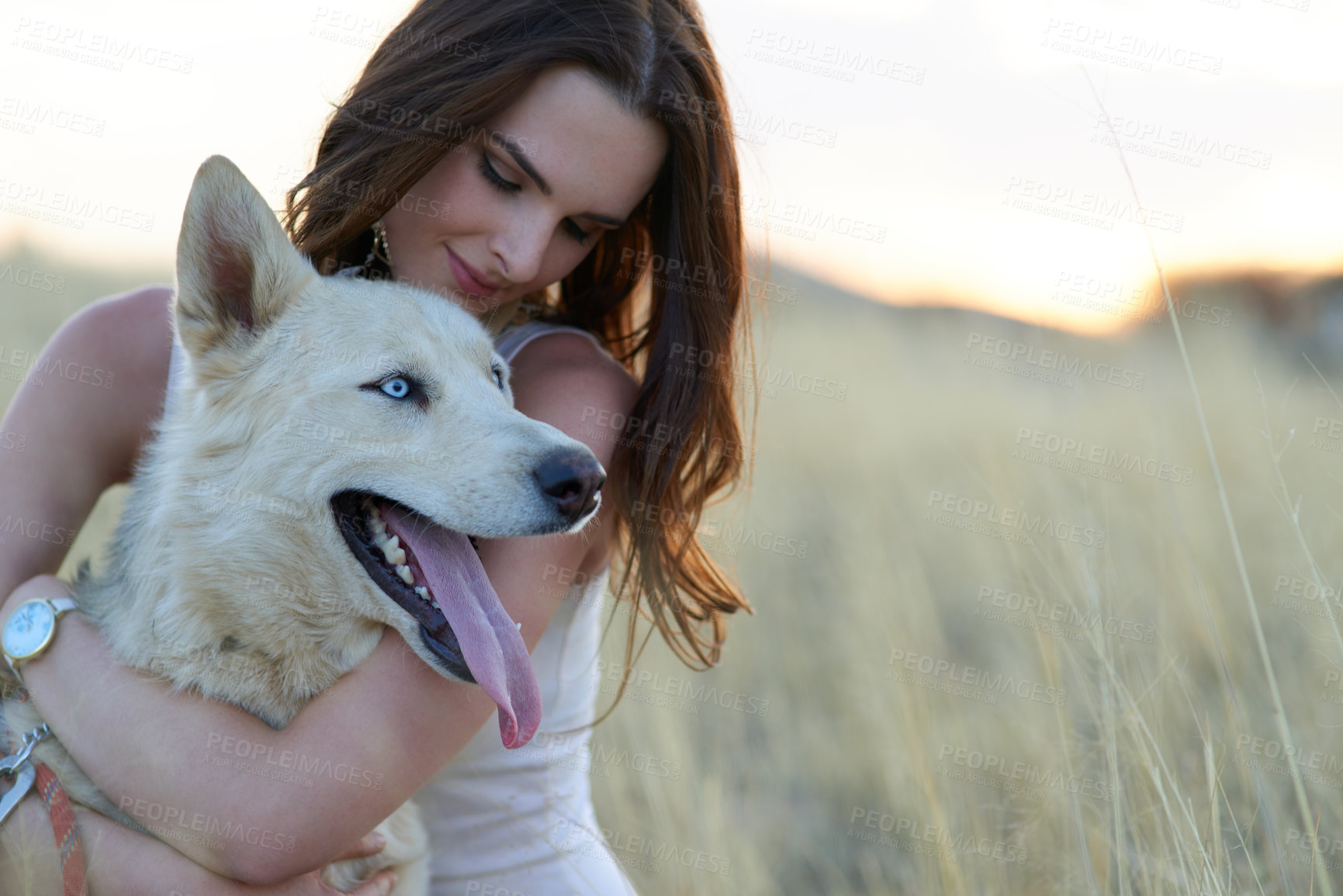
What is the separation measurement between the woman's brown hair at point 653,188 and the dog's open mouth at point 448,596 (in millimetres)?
595

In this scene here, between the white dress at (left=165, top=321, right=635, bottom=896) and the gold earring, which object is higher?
the gold earring

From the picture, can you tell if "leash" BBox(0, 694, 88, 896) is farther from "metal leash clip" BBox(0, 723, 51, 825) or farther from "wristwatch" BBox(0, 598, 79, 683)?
"wristwatch" BBox(0, 598, 79, 683)

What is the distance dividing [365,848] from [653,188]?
199cm

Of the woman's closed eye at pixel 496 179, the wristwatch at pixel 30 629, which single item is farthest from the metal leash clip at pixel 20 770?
the woman's closed eye at pixel 496 179

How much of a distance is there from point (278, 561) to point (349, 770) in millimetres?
498

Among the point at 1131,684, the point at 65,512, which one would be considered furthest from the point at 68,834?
the point at 1131,684

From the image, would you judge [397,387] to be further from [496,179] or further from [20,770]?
[20,770]

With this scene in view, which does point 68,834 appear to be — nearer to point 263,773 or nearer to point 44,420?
point 263,773

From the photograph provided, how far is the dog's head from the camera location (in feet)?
5.98

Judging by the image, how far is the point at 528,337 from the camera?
2.59 m

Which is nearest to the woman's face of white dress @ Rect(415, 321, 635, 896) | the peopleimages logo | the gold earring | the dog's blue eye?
the gold earring

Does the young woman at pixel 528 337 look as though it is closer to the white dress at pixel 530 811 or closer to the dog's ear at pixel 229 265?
the white dress at pixel 530 811

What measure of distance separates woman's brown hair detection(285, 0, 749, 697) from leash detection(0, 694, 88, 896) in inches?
50.4

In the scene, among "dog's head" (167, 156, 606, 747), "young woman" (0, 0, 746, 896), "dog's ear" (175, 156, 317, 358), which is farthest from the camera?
"young woman" (0, 0, 746, 896)
